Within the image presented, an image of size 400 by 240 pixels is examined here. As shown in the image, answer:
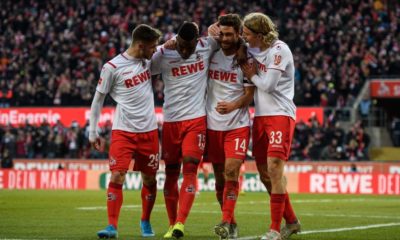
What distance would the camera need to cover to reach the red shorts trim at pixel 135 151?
39.7ft

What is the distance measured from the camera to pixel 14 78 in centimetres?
4303

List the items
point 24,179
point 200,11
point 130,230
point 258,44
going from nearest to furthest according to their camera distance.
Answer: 1. point 258,44
2. point 130,230
3. point 24,179
4. point 200,11

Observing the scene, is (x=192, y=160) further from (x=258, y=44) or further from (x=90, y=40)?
(x=90, y=40)

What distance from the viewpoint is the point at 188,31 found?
39.2 ft

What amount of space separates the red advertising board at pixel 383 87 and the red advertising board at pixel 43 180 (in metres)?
12.1

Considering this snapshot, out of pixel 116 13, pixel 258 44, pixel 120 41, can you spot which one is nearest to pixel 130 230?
pixel 258 44

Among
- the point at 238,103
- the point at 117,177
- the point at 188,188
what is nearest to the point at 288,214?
the point at 188,188

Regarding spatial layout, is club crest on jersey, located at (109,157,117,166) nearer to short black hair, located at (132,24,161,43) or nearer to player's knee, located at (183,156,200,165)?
player's knee, located at (183,156,200,165)

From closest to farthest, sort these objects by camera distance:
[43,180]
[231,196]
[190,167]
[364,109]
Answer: [231,196] < [190,167] < [43,180] < [364,109]

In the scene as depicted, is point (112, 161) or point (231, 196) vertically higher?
point (112, 161)

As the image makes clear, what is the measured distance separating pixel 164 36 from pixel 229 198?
1265 inches

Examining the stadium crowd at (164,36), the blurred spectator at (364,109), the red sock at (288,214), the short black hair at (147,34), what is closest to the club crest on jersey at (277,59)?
the short black hair at (147,34)

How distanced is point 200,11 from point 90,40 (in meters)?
5.12

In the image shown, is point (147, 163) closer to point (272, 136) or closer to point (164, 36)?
point (272, 136)
